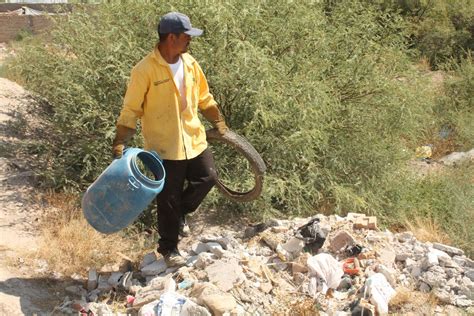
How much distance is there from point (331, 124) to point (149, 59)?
2775 millimetres

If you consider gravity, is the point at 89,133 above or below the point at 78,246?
above

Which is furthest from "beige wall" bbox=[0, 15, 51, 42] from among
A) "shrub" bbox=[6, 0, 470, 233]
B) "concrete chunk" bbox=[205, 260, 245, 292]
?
"concrete chunk" bbox=[205, 260, 245, 292]

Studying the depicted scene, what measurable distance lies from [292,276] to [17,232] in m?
Result: 2.37

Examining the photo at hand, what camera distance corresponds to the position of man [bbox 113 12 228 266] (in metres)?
3.73

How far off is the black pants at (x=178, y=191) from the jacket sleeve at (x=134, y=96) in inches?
14.8

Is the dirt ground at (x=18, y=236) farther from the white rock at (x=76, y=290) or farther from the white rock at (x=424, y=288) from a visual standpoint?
the white rock at (x=424, y=288)

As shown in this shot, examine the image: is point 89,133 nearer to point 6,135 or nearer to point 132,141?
Answer: point 132,141

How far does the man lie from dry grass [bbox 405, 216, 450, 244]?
2464mm

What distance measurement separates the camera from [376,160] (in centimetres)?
647

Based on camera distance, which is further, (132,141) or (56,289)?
(132,141)

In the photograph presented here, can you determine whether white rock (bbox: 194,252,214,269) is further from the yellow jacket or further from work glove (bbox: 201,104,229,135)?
work glove (bbox: 201,104,229,135)

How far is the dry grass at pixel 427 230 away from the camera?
5.50 meters

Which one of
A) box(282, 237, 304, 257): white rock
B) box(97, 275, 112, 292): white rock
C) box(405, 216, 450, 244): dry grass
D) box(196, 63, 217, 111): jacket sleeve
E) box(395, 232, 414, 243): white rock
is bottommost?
box(405, 216, 450, 244): dry grass

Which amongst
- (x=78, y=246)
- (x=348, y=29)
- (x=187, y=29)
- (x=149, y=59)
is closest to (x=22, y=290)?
(x=78, y=246)
